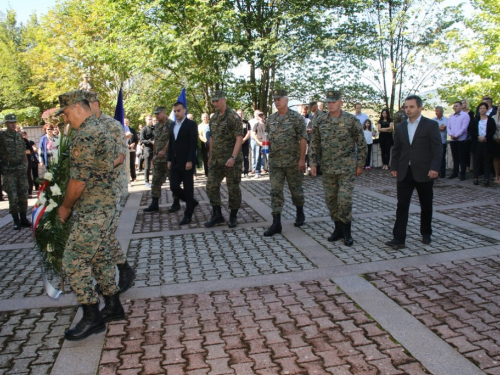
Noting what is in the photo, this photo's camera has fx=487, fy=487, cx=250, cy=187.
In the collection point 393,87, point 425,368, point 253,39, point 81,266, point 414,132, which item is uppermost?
point 253,39

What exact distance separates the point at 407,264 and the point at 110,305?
134 inches

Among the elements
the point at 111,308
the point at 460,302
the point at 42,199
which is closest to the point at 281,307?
the point at 111,308

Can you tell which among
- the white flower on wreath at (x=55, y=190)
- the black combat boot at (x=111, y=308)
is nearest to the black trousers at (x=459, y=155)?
the black combat boot at (x=111, y=308)

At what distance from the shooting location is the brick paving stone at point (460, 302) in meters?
3.77

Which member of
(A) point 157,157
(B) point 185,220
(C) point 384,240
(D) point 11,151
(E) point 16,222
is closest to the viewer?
(C) point 384,240

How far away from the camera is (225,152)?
25.8 feet

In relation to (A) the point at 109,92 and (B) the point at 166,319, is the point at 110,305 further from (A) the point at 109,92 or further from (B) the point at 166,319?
(A) the point at 109,92

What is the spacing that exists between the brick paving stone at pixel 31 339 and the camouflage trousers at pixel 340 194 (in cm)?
364

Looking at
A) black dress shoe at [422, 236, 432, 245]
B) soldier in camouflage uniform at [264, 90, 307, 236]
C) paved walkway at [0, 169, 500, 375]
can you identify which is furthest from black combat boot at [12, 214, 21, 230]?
black dress shoe at [422, 236, 432, 245]

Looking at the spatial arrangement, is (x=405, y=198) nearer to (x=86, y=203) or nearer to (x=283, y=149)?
(x=283, y=149)

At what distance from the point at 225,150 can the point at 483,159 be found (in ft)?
24.3

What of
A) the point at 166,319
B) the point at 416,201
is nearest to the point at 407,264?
the point at 166,319

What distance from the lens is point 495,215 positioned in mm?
8297

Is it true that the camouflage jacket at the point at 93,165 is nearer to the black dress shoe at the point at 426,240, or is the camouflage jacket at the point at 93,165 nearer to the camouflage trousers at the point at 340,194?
the camouflage trousers at the point at 340,194
